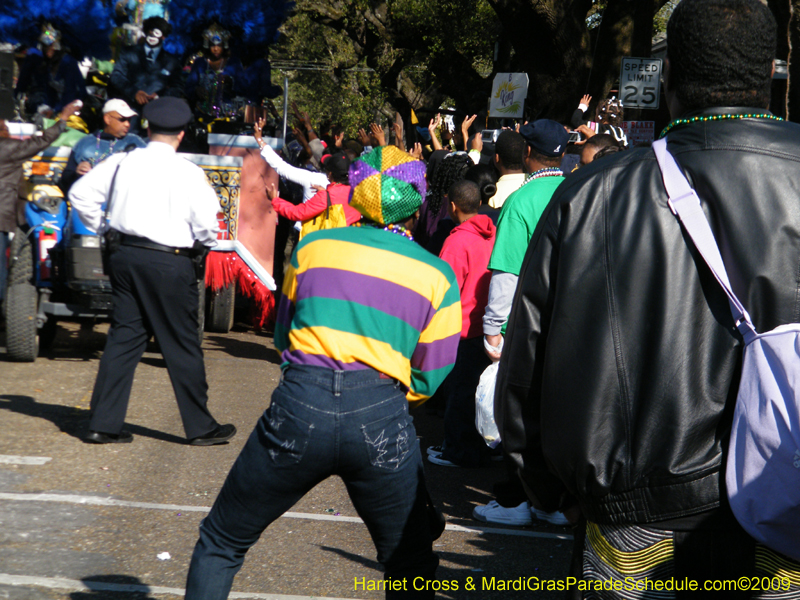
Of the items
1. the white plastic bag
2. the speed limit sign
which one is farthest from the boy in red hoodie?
the speed limit sign

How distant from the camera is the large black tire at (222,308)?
8969mm

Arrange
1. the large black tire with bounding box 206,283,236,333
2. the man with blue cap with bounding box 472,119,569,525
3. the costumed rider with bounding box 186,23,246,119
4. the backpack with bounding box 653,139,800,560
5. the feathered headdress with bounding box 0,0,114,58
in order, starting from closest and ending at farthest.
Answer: the backpack with bounding box 653,139,800,560 < the man with blue cap with bounding box 472,119,569,525 < the large black tire with bounding box 206,283,236,333 < the feathered headdress with bounding box 0,0,114,58 < the costumed rider with bounding box 186,23,246,119

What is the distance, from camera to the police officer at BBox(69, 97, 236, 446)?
207 inches

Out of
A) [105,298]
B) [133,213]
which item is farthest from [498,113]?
[133,213]

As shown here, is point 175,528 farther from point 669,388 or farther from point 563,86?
point 563,86

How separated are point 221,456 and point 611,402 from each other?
3.97m

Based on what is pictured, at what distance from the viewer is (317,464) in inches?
99.9

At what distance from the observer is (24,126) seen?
8312 millimetres

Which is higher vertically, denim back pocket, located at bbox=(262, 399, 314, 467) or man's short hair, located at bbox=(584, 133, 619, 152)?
A: man's short hair, located at bbox=(584, 133, 619, 152)

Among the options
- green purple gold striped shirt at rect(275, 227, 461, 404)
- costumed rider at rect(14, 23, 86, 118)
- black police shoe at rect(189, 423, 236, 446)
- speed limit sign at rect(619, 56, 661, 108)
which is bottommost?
black police shoe at rect(189, 423, 236, 446)

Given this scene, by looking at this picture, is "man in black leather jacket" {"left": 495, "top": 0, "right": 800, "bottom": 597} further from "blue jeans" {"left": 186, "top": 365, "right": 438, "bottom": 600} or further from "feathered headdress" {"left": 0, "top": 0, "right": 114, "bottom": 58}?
"feathered headdress" {"left": 0, "top": 0, "right": 114, "bottom": 58}

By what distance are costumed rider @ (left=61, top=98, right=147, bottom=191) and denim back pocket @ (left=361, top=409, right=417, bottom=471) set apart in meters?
5.09

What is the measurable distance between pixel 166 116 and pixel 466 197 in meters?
1.93

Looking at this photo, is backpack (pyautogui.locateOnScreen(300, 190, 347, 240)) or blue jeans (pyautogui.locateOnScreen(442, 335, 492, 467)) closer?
blue jeans (pyautogui.locateOnScreen(442, 335, 492, 467))
